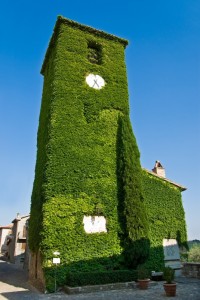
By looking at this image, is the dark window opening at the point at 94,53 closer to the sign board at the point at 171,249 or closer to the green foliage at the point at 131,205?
the green foliage at the point at 131,205

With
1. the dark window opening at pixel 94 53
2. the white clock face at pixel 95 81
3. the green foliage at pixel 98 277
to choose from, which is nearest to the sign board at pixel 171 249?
the green foliage at pixel 98 277

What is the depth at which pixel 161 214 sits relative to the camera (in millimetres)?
19719

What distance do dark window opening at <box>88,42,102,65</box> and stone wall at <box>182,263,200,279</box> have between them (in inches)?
612

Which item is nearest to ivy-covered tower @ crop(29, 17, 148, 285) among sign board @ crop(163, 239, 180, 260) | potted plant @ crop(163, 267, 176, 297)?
potted plant @ crop(163, 267, 176, 297)

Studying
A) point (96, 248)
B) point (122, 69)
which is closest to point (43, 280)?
point (96, 248)

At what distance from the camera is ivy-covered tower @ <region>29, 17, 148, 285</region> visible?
588 inches

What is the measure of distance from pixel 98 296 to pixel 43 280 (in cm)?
352

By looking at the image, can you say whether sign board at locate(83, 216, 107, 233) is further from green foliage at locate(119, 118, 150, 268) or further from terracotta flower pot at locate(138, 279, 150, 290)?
terracotta flower pot at locate(138, 279, 150, 290)

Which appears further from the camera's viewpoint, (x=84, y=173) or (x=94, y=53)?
(x=94, y=53)

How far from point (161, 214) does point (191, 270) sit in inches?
154

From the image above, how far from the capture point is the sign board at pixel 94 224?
51.0 ft

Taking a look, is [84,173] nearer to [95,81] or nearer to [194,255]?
[95,81]

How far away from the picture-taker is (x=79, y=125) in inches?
706

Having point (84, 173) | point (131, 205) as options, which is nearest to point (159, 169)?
point (131, 205)
